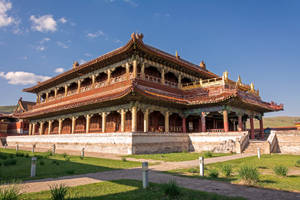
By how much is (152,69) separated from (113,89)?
18.6 ft

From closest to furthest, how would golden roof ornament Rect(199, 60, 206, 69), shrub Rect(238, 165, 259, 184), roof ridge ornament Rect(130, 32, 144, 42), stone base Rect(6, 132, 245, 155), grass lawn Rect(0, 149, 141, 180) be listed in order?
shrub Rect(238, 165, 259, 184)
grass lawn Rect(0, 149, 141, 180)
stone base Rect(6, 132, 245, 155)
roof ridge ornament Rect(130, 32, 144, 42)
golden roof ornament Rect(199, 60, 206, 69)

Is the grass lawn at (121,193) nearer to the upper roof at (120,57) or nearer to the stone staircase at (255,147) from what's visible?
the stone staircase at (255,147)

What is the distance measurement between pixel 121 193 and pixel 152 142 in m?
14.7

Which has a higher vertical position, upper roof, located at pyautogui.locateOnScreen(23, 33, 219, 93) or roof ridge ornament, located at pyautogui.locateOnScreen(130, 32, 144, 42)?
roof ridge ornament, located at pyautogui.locateOnScreen(130, 32, 144, 42)

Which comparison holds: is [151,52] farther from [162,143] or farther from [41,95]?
[41,95]

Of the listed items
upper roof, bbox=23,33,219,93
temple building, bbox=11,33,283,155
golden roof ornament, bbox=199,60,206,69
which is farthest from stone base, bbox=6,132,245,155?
golden roof ornament, bbox=199,60,206,69

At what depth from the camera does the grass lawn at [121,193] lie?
18.7 ft

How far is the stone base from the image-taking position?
19.6m

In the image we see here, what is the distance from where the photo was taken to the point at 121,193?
20.2ft

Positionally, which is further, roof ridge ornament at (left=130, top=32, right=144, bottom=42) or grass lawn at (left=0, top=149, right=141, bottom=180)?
roof ridge ornament at (left=130, top=32, right=144, bottom=42)

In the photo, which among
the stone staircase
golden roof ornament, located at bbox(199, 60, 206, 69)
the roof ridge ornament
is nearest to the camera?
the stone staircase

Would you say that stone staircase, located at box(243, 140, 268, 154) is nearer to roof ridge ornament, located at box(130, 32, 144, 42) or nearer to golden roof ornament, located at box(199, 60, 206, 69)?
roof ridge ornament, located at box(130, 32, 144, 42)

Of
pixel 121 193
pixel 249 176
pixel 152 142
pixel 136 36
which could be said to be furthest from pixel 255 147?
pixel 121 193

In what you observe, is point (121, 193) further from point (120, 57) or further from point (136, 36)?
point (120, 57)
